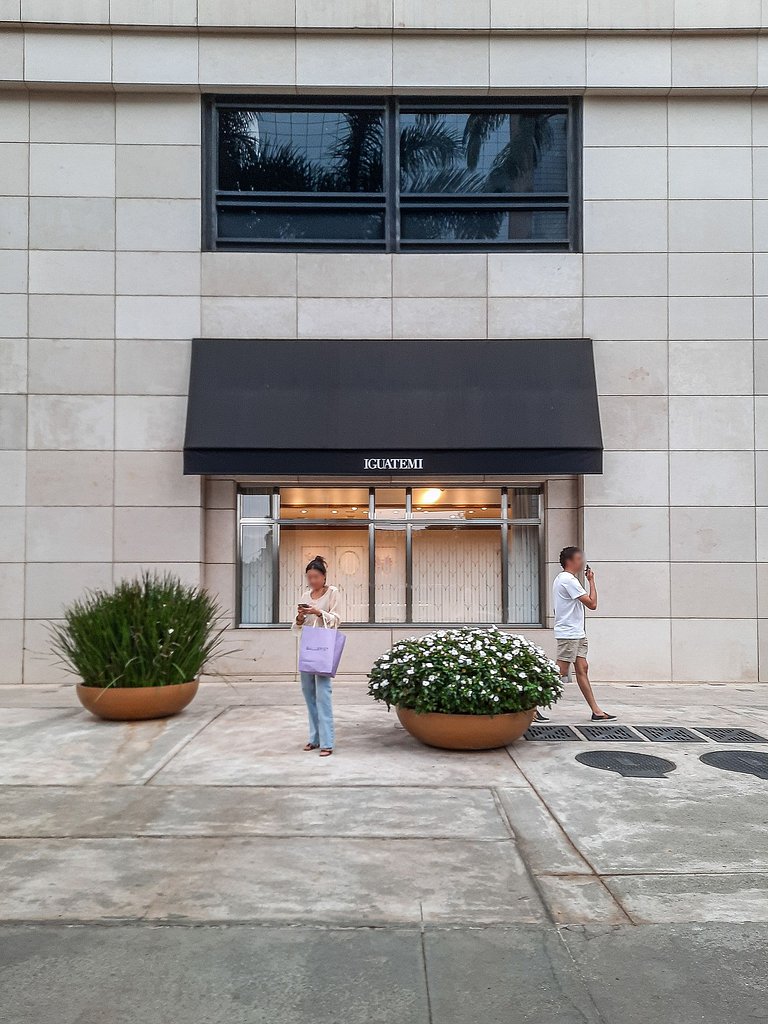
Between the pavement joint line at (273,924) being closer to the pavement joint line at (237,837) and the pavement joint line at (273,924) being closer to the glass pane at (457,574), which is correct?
the pavement joint line at (237,837)

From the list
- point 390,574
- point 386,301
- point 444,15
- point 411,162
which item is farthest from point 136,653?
point 444,15

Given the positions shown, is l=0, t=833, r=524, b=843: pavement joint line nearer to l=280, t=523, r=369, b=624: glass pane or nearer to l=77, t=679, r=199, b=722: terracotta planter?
l=77, t=679, r=199, b=722: terracotta planter

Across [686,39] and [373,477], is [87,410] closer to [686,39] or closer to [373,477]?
[373,477]

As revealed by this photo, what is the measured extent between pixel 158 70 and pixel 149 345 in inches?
159

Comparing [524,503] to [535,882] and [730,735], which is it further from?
[535,882]

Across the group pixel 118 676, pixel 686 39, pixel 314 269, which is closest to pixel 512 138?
pixel 686 39

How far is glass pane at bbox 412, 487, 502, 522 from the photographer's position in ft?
43.4

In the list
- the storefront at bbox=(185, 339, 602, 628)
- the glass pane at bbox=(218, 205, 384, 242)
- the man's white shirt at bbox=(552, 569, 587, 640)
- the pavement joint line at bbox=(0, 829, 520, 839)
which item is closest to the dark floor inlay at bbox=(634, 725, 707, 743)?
the man's white shirt at bbox=(552, 569, 587, 640)

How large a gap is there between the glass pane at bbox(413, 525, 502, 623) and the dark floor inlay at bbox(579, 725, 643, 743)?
4.10 meters

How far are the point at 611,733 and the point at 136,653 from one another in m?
5.14

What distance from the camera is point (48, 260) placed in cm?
1284

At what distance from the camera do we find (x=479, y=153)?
13.3m

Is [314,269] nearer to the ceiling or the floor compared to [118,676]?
nearer to the ceiling

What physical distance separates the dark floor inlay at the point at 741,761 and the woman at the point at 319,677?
345 centimetres
